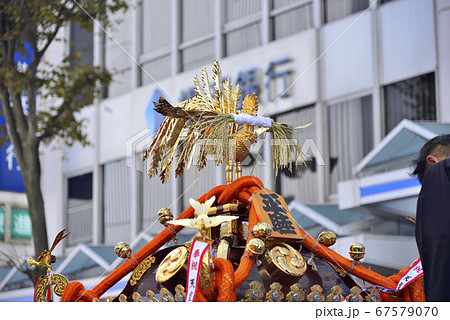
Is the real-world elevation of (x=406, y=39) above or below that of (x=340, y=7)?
below

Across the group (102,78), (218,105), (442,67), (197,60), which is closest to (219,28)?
(197,60)

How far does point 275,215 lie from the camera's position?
211 centimetres

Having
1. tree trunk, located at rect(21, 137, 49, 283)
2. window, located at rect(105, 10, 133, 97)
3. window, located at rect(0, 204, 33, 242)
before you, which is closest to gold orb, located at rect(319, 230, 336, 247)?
tree trunk, located at rect(21, 137, 49, 283)

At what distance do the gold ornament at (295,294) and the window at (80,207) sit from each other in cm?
706

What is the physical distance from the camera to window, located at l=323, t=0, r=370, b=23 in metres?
6.90

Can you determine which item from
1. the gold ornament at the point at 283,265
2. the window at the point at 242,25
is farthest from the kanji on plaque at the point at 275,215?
the window at the point at 242,25

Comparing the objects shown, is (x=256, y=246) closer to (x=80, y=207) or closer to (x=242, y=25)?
(x=242, y=25)

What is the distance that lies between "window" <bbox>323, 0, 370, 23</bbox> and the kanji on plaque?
5.03m

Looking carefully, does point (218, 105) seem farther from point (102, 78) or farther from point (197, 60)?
→ point (197, 60)

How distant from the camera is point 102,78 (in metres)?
6.34

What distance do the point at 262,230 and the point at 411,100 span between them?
15.7 feet

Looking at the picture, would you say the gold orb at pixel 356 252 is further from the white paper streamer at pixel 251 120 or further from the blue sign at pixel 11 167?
the blue sign at pixel 11 167

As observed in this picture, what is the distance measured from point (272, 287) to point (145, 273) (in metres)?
0.44


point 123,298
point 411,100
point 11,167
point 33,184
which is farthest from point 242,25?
point 123,298
